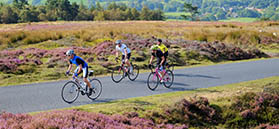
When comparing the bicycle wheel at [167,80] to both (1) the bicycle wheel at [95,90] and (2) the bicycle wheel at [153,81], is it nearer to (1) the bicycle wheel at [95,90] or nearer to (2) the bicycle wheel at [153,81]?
(2) the bicycle wheel at [153,81]

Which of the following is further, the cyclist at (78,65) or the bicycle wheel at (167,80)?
the bicycle wheel at (167,80)

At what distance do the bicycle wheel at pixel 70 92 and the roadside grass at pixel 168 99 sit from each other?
3.37 feet

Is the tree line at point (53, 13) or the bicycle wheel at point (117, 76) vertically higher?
the tree line at point (53, 13)

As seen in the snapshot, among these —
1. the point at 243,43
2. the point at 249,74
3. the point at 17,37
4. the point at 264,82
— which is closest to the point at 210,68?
the point at 249,74

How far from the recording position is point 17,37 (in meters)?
31.0

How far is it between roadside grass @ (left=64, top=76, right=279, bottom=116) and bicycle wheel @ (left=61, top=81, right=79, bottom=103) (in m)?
1.03

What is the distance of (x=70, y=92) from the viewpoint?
1233 centimetres

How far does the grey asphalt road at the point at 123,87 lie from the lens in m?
12.0

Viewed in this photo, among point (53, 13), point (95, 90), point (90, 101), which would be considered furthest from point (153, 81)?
point (53, 13)

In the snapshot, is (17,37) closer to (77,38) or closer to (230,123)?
(77,38)

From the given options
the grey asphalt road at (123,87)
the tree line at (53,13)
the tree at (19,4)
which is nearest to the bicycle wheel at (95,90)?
the grey asphalt road at (123,87)

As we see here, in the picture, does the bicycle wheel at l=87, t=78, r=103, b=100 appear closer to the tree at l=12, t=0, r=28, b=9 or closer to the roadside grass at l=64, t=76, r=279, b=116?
the roadside grass at l=64, t=76, r=279, b=116

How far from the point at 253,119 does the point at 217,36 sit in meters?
25.8

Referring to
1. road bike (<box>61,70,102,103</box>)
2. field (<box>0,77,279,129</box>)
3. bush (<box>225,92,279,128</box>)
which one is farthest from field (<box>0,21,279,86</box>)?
bush (<box>225,92,279,128</box>)
